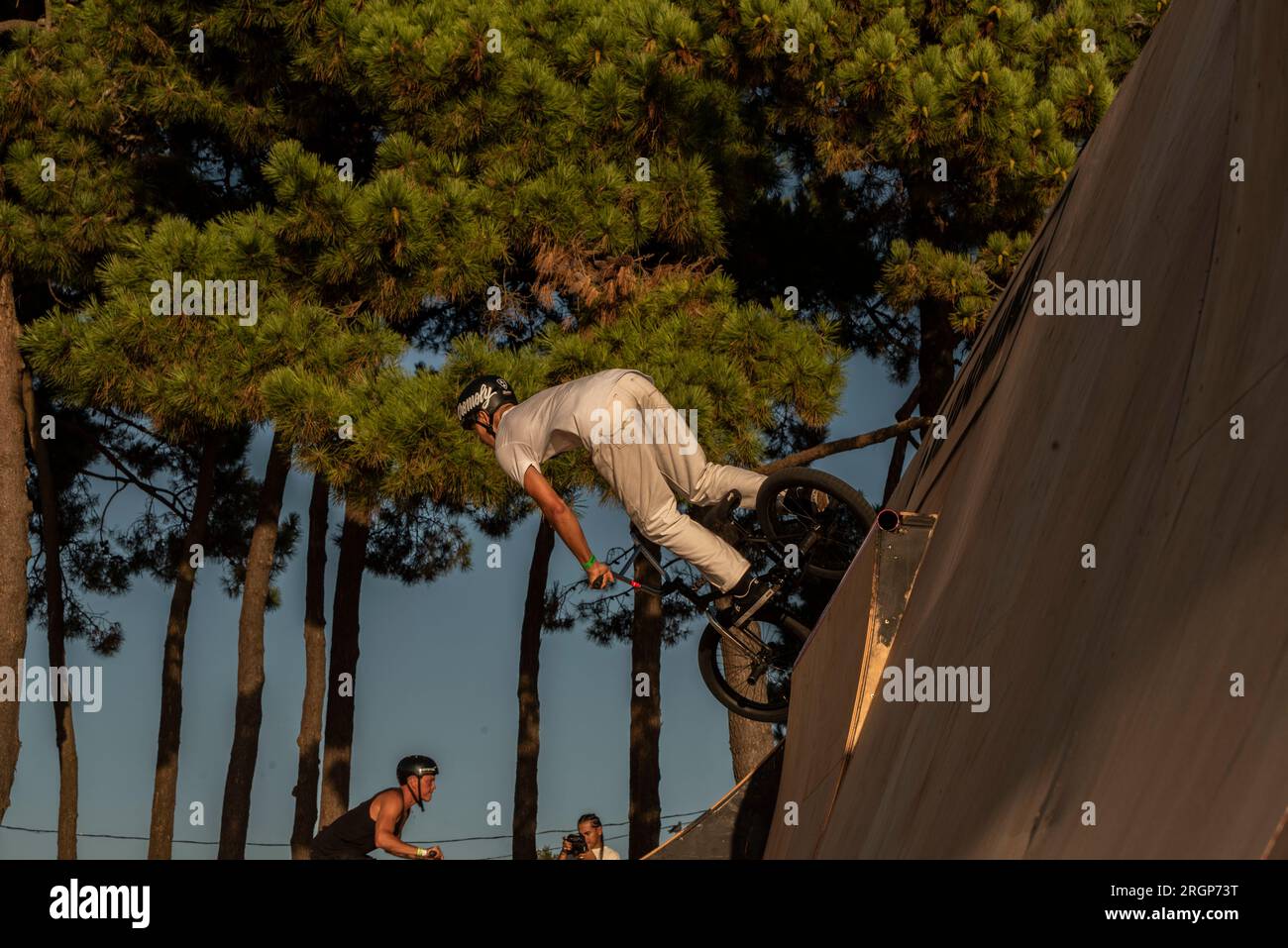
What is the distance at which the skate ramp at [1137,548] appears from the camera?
1.61m

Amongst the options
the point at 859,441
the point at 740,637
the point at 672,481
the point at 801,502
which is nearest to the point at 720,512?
the point at 672,481

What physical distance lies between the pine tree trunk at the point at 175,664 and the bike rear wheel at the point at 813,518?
1311cm

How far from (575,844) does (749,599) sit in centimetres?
539

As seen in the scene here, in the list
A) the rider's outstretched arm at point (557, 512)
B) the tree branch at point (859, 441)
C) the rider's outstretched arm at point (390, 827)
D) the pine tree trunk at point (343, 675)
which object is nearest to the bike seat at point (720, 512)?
the rider's outstretched arm at point (557, 512)

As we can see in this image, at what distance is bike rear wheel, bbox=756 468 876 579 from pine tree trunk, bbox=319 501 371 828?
35.4 feet

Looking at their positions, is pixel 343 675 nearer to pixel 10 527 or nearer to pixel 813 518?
pixel 10 527

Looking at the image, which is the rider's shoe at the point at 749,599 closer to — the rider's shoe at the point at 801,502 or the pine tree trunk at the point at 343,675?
the rider's shoe at the point at 801,502

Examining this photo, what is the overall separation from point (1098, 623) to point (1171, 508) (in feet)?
0.77

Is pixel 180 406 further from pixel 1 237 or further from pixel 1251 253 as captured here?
pixel 1251 253

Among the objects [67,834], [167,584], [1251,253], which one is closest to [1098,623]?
[1251,253]

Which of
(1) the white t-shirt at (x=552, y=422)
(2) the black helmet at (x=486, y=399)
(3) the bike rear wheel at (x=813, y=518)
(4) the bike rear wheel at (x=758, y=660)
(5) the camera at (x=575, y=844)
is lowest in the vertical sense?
(5) the camera at (x=575, y=844)

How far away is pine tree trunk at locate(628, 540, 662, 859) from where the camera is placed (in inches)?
581

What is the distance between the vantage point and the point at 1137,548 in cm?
209

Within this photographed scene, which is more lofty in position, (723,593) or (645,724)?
(723,593)
